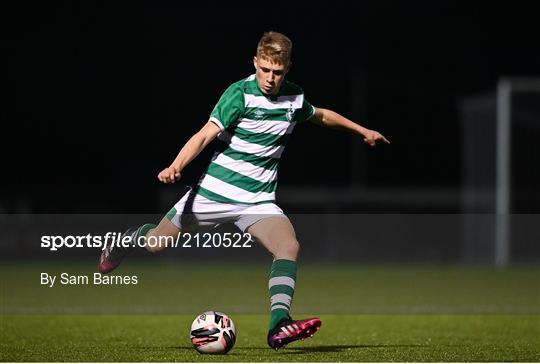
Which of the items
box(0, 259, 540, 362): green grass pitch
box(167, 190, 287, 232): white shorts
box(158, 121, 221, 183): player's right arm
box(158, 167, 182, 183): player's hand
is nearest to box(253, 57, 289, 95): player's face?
box(158, 121, 221, 183): player's right arm

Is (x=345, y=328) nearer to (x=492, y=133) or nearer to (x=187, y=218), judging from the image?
(x=187, y=218)

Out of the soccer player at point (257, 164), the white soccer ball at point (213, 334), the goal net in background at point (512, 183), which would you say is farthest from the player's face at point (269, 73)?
the goal net in background at point (512, 183)

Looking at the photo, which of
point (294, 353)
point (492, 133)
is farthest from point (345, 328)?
point (492, 133)

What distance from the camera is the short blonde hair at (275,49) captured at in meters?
6.75

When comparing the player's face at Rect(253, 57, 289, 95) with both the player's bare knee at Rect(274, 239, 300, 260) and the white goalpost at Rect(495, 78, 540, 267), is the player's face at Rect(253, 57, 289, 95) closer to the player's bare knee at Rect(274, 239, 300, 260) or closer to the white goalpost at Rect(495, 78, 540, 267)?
the player's bare knee at Rect(274, 239, 300, 260)

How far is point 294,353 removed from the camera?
7.17 m

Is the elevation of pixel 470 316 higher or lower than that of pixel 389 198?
lower

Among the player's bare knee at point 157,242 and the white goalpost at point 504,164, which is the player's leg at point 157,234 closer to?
the player's bare knee at point 157,242

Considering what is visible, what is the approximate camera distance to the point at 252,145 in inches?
278

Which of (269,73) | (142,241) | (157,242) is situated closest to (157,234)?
(157,242)

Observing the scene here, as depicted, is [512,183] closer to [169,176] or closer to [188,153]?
[188,153]

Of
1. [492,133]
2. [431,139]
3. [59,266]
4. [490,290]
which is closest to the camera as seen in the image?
[490,290]

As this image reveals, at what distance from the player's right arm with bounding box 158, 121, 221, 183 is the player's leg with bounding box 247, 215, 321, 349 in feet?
2.03

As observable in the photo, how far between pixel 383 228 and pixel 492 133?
2.14m
